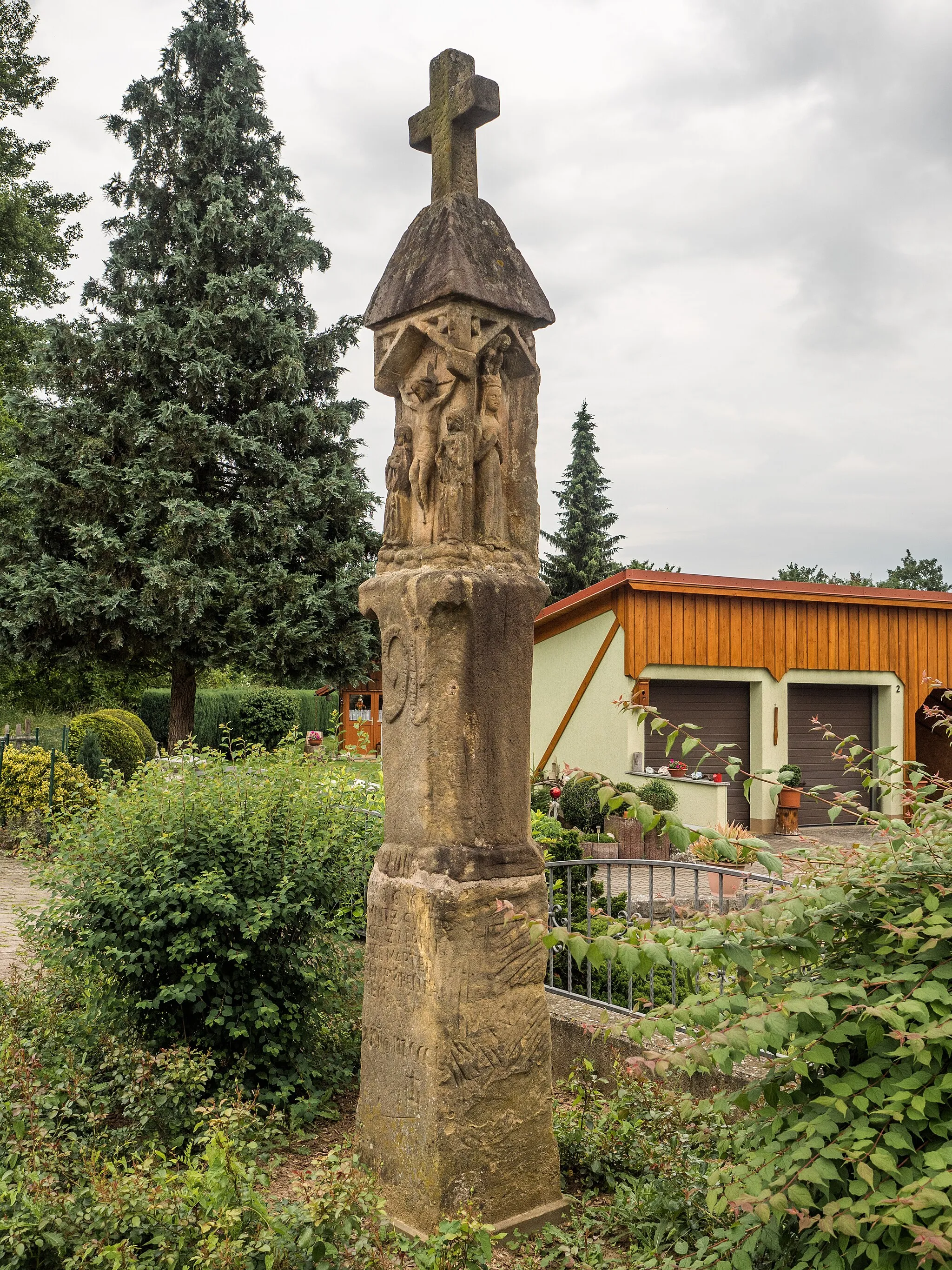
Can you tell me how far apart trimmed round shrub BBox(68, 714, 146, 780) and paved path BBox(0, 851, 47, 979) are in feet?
10.5

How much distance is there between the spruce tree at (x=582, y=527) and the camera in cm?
3528

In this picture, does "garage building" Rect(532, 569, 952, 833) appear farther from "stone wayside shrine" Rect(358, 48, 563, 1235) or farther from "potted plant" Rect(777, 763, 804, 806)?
"stone wayside shrine" Rect(358, 48, 563, 1235)

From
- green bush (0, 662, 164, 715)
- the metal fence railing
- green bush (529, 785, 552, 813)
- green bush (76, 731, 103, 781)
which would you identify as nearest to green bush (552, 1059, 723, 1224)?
the metal fence railing

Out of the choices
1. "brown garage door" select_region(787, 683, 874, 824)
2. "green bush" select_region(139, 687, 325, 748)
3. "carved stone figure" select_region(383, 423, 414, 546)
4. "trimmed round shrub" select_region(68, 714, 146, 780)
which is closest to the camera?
"carved stone figure" select_region(383, 423, 414, 546)

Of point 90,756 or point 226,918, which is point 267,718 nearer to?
point 90,756

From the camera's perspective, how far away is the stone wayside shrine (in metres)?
4.30

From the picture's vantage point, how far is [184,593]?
762 inches

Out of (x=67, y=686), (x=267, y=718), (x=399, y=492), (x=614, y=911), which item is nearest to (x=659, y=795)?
(x=614, y=911)

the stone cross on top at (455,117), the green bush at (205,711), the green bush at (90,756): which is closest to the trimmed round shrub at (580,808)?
the green bush at (90,756)

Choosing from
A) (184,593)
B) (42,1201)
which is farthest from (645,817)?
(184,593)

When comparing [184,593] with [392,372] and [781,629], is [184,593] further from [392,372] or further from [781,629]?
[392,372]

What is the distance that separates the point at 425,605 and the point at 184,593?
1577 cm

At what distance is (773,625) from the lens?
17.5 metres

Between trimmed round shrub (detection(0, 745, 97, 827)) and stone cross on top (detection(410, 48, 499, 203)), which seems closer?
stone cross on top (detection(410, 48, 499, 203))
